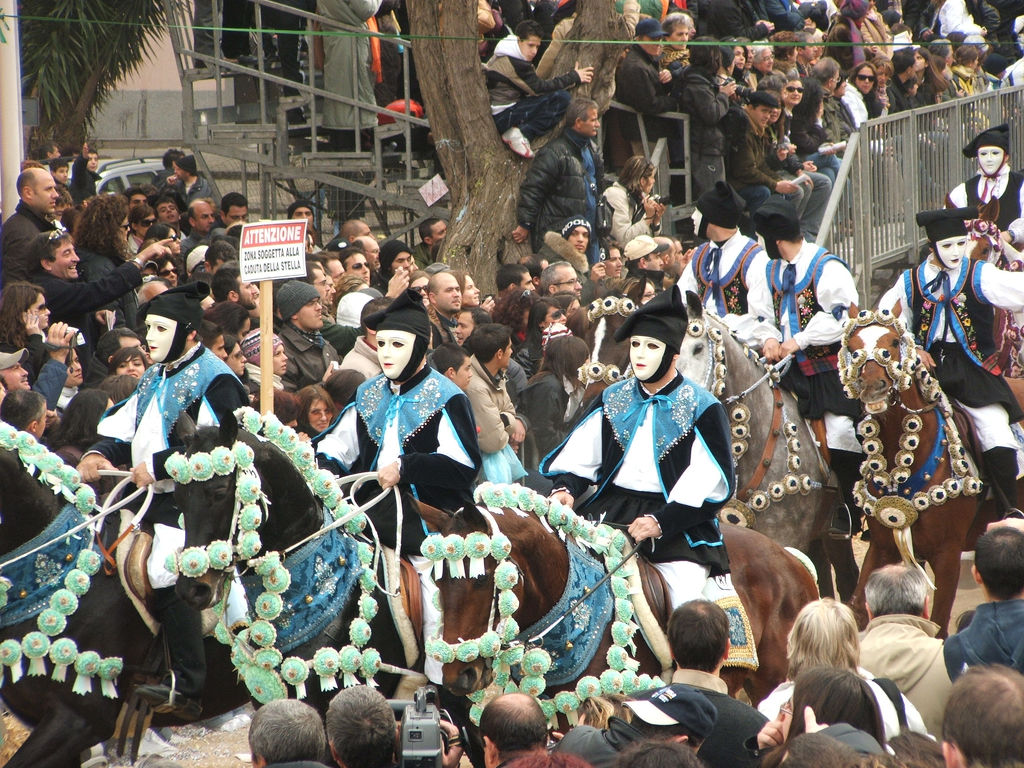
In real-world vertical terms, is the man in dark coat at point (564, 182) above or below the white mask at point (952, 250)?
above

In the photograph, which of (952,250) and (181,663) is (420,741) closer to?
(181,663)

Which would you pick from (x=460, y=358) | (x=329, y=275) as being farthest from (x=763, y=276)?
(x=329, y=275)

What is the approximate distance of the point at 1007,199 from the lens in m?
12.9

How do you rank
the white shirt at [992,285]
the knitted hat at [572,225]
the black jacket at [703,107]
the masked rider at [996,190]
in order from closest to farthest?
the white shirt at [992,285]
the masked rider at [996,190]
the knitted hat at [572,225]
the black jacket at [703,107]

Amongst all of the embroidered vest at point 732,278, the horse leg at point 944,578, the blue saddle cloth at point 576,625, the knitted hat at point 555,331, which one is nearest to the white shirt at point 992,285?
the embroidered vest at point 732,278

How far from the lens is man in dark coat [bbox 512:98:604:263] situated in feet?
44.7

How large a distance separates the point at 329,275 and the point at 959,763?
8.08m

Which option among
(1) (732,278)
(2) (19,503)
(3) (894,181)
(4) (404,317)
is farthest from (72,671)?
(3) (894,181)

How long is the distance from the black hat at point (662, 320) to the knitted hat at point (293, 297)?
3545 millimetres

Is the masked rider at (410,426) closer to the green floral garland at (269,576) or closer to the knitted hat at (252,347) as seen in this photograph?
the green floral garland at (269,576)

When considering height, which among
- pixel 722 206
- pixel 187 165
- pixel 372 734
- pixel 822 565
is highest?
pixel 187 165

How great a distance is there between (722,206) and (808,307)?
905 mm

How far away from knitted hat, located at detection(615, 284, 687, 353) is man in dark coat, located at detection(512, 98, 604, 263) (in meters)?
7.16

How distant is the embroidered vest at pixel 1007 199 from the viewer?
1282 centimetres
